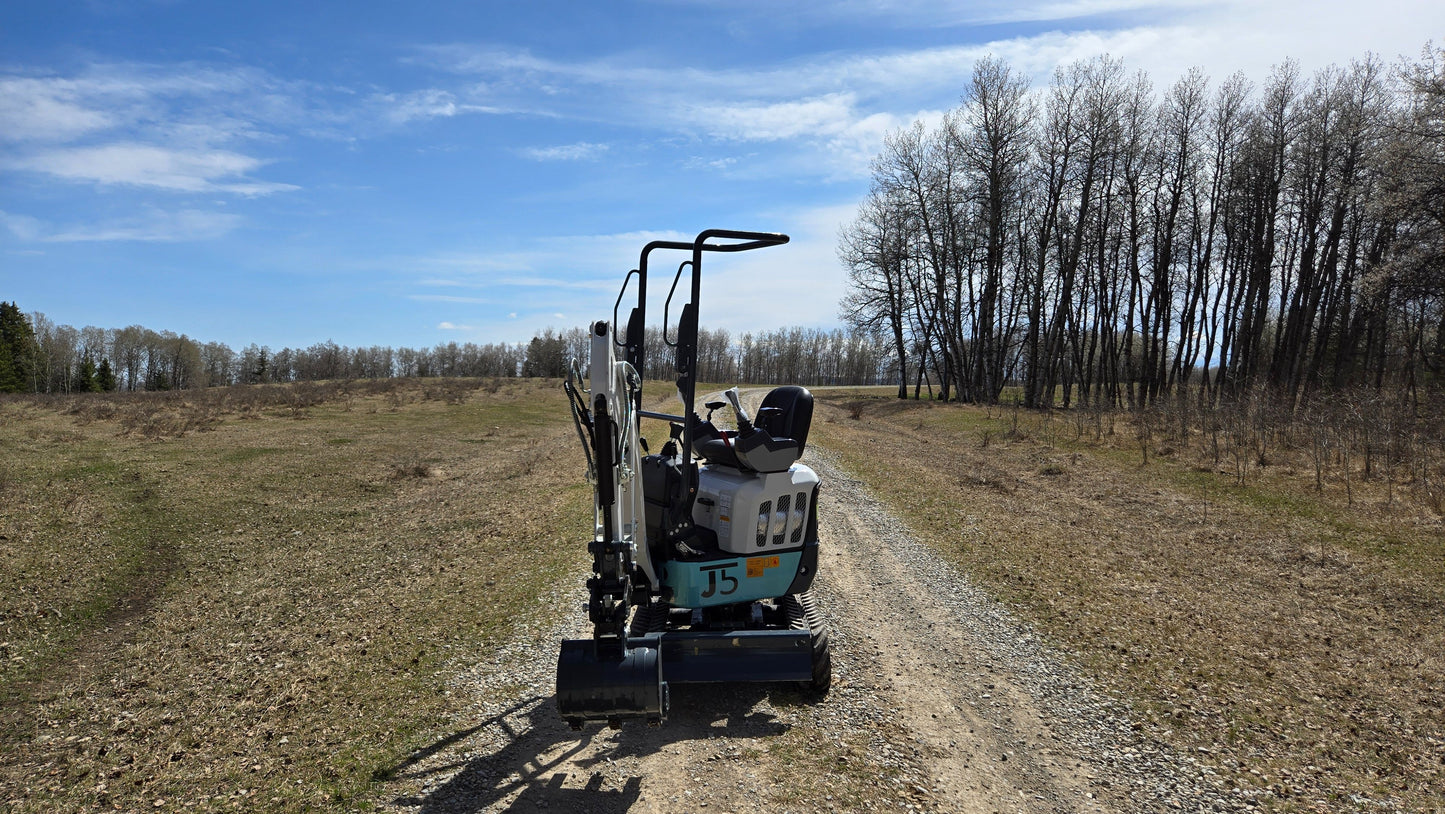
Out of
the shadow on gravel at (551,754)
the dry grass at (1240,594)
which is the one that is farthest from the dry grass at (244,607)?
the dry grass at (1240,594)

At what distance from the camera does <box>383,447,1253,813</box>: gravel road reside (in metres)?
4.79

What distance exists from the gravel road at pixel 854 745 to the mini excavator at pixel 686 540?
48cm

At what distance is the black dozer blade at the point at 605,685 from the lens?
445 cm

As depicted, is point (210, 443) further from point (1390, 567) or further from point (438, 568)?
point (1390, 567)

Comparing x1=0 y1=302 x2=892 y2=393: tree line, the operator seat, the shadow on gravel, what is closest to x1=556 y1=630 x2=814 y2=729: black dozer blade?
the shadow on gravel

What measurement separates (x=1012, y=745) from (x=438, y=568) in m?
8.15

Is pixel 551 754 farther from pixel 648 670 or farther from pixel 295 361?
pixel 295 361

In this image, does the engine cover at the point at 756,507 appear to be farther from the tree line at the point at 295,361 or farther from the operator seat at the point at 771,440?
the tree line at the point at 295,361

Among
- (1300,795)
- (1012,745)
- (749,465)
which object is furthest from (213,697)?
(1300,795)

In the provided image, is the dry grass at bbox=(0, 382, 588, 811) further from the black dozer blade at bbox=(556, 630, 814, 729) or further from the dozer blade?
the dozer blade

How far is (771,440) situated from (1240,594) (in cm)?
748

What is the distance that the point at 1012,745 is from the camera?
18.3ft

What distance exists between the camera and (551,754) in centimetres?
524

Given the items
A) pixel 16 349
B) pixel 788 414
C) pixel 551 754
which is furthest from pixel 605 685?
pixel 16 349
